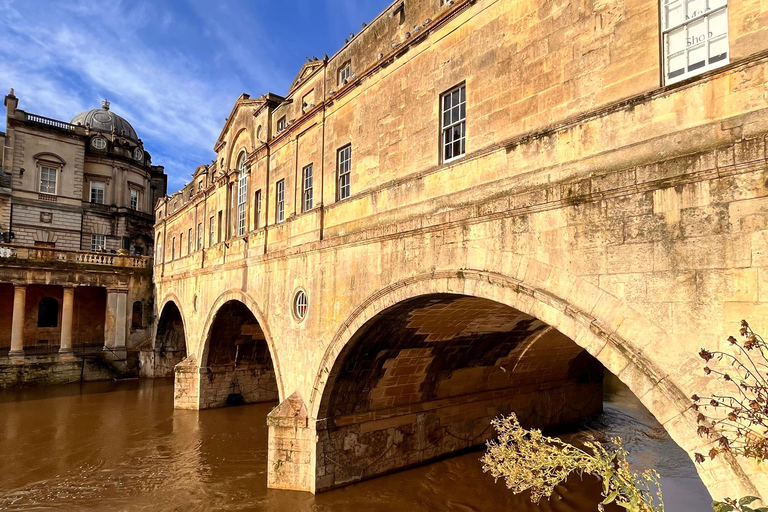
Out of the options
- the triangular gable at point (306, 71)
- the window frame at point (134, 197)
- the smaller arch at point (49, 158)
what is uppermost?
the smaller arch at point (49, 158)

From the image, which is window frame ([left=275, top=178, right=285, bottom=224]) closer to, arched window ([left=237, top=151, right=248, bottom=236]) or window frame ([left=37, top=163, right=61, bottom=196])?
arched window ([left=237, top=151, right=248, bottom=236])

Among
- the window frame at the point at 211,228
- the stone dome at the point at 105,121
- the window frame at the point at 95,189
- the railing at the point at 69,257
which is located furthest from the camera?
the stone dome at the point at 105,121

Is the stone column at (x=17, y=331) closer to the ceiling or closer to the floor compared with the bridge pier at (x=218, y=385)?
closer to the ceiling

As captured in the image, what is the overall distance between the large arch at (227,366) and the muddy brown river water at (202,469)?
0.68m

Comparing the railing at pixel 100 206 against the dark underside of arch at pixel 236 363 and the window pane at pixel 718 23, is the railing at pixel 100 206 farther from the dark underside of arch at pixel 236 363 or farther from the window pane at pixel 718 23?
the window pane at pixel 718 23

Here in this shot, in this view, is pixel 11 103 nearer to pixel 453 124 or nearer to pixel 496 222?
pixel 453 124

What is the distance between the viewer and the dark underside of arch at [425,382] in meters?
9.84

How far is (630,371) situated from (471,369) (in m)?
7.82

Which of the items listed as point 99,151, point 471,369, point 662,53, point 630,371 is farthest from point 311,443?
point 99,151

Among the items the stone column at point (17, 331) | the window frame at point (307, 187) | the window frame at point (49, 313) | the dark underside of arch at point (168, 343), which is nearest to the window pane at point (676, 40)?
the window frame at point (307, 187)

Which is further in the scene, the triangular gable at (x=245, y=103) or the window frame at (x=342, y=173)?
the triangular gable at (x=245, y=103)

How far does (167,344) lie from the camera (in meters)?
26.4

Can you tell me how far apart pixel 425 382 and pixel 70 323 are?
21.2 meters

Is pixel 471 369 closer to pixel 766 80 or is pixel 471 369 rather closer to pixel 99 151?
pixel 766 80
